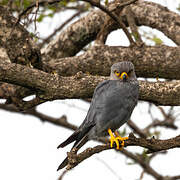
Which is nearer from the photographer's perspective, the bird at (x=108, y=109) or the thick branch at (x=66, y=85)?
the thick branch at (x=66, y=85)

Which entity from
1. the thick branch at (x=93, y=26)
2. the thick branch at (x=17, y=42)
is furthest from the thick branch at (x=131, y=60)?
the thick branch at (x=93, y=26)

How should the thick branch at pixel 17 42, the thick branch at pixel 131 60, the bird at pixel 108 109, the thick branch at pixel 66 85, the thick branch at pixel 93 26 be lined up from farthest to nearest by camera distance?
1. the thick branch at pixel 93 26
2. the thick branch at pixel 131 60
3. the thick branch at pixel 17 42
4. the bird at pixel 108 109
5. the thick branch at pixel 66 85

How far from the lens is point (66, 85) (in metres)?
3.83

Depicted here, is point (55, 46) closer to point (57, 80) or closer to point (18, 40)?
point (18, 40)

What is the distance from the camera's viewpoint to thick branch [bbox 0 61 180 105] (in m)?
3.62

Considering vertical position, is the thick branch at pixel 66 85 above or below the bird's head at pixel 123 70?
below

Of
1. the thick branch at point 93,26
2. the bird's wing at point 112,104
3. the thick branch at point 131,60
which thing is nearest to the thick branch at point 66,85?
the bird's wing at point 112,104

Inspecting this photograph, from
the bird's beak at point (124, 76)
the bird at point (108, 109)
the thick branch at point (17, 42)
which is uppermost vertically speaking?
the thick branch at point (17, 42)

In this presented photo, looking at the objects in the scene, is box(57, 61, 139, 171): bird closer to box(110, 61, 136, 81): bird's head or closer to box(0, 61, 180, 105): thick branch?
box(110, 61, 136, 81): bird's head

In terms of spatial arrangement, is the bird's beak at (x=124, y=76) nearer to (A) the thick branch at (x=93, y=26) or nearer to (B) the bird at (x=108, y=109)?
(B) the bird at (x=108, y=109)

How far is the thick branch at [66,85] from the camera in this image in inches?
143

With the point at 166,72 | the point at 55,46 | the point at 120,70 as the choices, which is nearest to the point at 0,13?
the point at 55,46

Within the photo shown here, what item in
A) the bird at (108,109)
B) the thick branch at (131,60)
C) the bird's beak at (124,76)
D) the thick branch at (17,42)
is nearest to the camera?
the bird at (108,109)

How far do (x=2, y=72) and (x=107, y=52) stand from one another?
1.68 metres
